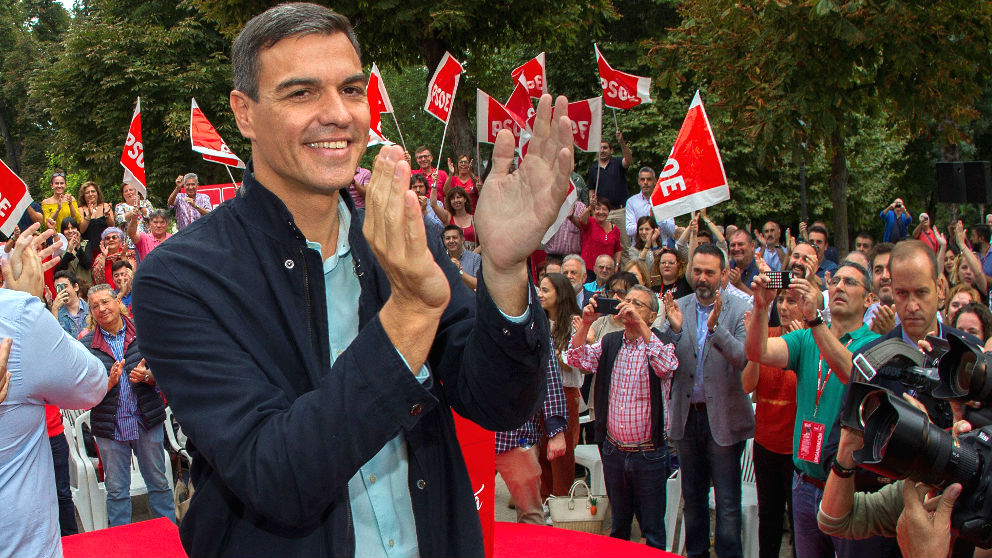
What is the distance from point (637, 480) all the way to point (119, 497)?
387 cm

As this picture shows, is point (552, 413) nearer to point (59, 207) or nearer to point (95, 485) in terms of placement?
point (95, 485)

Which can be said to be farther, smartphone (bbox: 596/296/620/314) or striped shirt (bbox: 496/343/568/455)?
striped shirt (bbox: 496/343/568/455)

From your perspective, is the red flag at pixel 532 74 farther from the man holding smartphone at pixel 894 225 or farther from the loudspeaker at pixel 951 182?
the man holding smartphone at pixel 894 225

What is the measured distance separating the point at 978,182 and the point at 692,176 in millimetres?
6656

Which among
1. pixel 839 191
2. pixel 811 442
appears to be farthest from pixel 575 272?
pixel 839 191

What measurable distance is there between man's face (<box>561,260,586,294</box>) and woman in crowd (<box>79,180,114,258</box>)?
7.22m

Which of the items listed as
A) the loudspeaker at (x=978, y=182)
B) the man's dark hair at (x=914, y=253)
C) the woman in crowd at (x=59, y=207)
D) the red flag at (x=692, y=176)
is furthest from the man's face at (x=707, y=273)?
the woman in crowd at (x=59, y=207)

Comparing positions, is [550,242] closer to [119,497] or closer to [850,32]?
[850,32]

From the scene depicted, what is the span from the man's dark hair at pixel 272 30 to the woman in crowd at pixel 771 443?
472 centimetres

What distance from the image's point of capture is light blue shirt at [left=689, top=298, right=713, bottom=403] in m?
6.34

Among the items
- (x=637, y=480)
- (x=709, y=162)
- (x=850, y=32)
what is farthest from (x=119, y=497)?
(x=850, y=32)

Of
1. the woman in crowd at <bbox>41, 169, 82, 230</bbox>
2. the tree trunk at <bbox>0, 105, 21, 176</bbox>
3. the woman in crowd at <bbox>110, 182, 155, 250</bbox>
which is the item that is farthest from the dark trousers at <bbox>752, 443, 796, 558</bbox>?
the tree trunk at <bbox>0, 105, 21, 176</bbox>

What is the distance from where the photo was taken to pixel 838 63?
39.1 ft

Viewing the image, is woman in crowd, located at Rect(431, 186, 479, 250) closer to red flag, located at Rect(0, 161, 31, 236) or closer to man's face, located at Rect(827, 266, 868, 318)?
red flag, located at Rect(0, 161, 31, 236)
